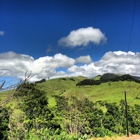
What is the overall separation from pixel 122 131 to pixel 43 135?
2569 centimetres

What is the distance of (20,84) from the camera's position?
4.02 m

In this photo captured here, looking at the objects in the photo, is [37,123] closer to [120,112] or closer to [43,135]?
[43,135]

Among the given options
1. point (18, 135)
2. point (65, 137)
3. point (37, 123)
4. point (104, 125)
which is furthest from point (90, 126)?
point (18, 135)

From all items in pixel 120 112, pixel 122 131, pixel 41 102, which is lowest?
pixel 122 131

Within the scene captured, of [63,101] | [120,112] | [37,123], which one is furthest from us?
[120,112]

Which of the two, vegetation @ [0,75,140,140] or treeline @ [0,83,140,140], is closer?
treeline @ [0,83,140,140]

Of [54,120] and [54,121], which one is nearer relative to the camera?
[54,121]

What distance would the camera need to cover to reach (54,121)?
2202 centimetres

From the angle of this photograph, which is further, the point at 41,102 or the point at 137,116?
the point at 137,116

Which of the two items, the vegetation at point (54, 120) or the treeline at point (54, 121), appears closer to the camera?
the treeline at point (54, 121)

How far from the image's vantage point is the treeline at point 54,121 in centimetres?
1456

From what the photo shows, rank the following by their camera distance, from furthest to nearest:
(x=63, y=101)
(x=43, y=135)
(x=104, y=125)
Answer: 1. (x=63, y=101)
2. (x=104, y=125)
3. (x=43, y=135)

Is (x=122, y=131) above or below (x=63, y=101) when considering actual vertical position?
below

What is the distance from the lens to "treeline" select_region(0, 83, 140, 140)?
47.8 feet
